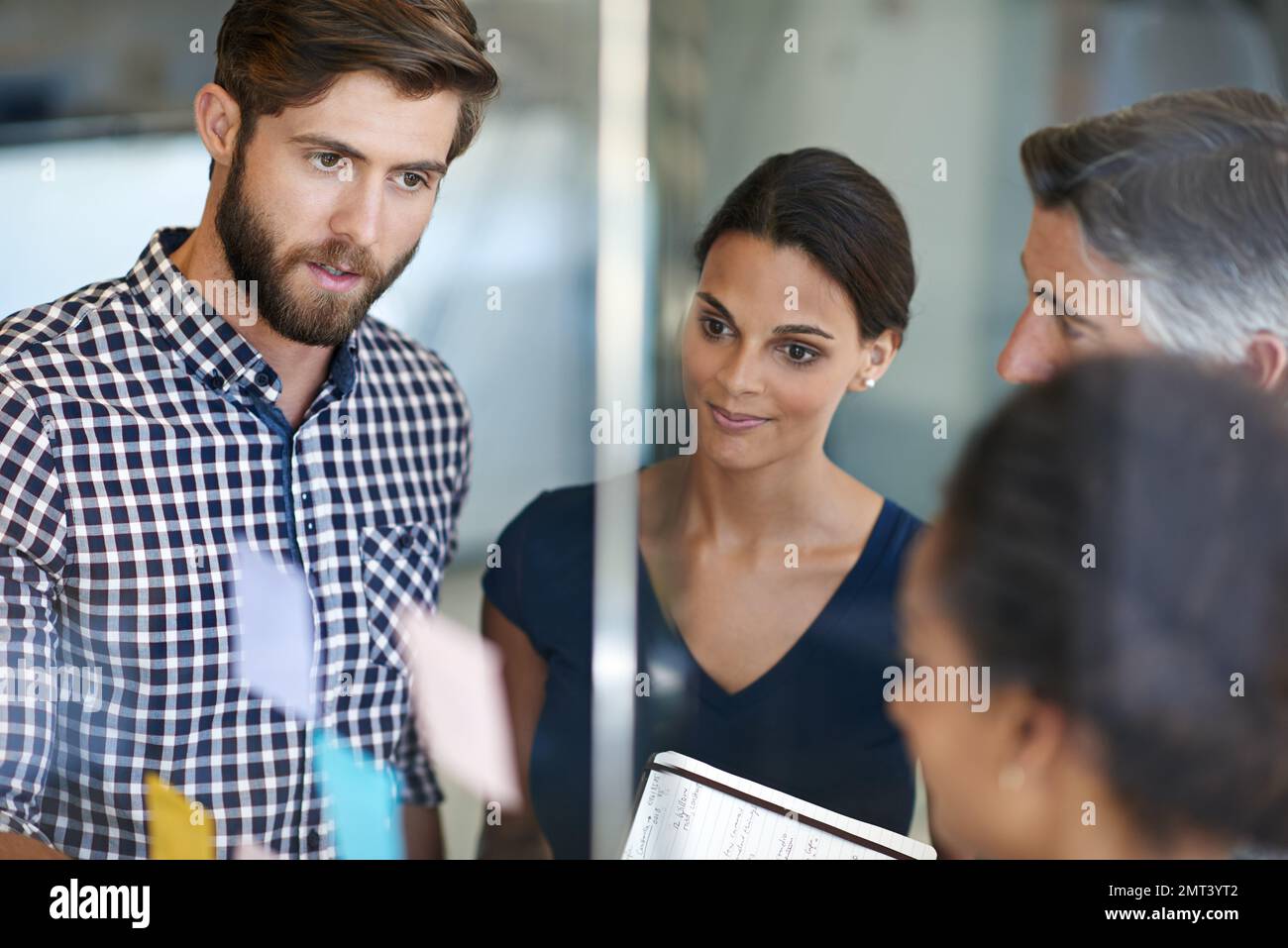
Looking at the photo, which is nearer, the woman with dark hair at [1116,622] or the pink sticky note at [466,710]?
the woman with dark hair at [1116,622]

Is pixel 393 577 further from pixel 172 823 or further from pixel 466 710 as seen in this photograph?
pixel 172 823

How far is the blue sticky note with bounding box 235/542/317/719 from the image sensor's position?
111 centimetres

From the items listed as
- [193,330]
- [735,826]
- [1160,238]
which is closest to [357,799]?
[735,826]

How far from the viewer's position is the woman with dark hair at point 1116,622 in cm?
88

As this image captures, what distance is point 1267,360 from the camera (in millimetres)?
1119

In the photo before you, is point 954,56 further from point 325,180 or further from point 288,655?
point 288,655

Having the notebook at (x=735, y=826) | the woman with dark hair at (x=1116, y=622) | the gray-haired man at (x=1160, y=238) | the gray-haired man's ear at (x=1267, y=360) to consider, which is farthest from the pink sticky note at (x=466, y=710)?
the gray-haired man's ear at (x=1267, y=360)

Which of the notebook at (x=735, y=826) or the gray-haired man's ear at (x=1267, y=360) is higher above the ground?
the gray-haired man's ear at (x=1267, y=360)

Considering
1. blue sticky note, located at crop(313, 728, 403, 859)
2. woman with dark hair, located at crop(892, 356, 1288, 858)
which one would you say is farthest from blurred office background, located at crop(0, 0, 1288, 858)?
blue sticky note, located at crop(313, 728, 403, 859)

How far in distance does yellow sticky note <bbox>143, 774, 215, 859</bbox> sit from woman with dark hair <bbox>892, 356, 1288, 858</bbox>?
705 millimetres

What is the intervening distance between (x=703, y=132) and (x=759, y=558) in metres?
0.43

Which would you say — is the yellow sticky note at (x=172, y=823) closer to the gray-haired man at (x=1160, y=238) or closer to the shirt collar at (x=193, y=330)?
the shirt collar at (x=193, y=330)

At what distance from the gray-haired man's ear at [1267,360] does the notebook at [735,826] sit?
562 millimetres
